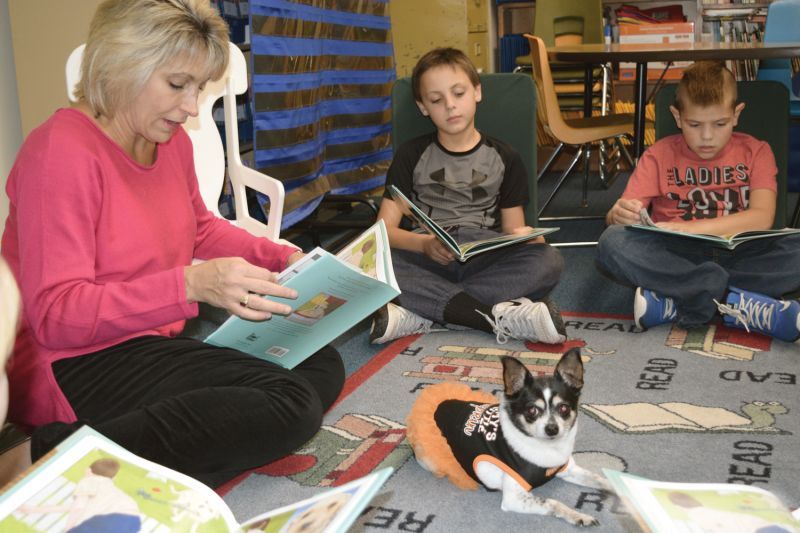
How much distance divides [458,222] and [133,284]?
1.29 m

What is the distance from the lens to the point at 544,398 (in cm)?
139

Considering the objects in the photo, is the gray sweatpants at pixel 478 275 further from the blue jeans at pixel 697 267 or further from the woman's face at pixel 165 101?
the woman's face at pixel 165 101

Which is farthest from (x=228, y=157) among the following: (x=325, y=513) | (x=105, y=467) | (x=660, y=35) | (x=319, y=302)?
(x=660, y=35)

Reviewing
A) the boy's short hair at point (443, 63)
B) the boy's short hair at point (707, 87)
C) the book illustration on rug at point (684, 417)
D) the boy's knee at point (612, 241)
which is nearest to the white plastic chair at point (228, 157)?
the boy's short hair at point (443, 63)

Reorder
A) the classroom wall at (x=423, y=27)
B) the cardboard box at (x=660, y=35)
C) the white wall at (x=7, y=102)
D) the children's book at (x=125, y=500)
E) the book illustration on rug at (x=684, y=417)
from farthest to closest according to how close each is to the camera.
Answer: the classroom wall at (x=423, y=27), the cardboard box at (x=660, y=35), the white wall at (x=7, y=102), the book illustration on rug at (x=684, y=417), the children's book at (x=125, y=500)

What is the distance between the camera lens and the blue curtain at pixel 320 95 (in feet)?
8.87

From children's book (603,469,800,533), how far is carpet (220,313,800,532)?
49 cm

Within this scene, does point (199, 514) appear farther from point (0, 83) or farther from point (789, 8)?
point (789, 8)

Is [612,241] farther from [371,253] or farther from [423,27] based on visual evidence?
[423,27]

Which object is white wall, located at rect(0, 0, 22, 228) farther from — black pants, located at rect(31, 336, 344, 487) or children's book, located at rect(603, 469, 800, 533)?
children's book, located at rect(603, 469, 800, 533)

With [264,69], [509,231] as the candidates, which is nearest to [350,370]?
[509,231]

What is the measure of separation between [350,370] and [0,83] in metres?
1.19

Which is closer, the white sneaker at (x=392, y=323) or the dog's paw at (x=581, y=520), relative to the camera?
the dog's paw at (x=581, y=520)

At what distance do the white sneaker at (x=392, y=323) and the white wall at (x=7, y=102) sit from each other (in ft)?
3.33
